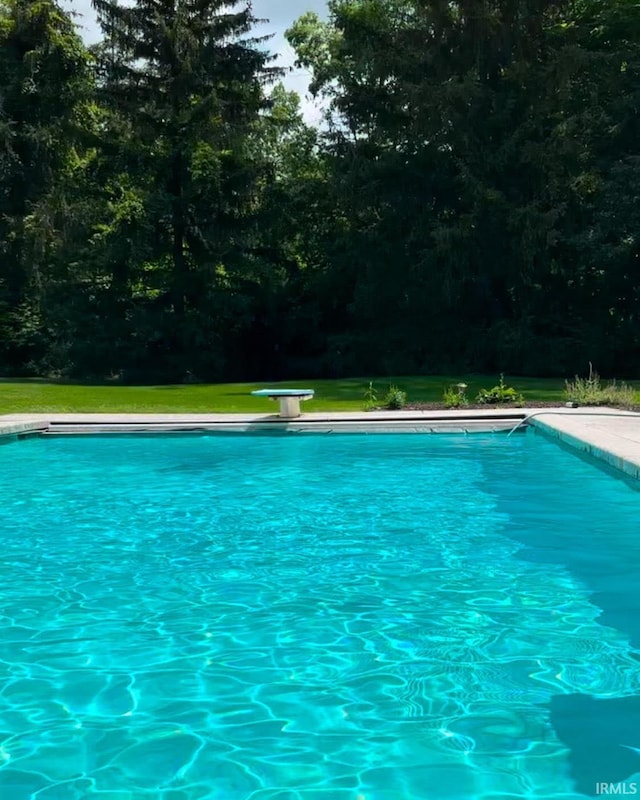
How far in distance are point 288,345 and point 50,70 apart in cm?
1228

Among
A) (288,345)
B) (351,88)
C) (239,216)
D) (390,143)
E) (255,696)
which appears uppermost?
(351,88)

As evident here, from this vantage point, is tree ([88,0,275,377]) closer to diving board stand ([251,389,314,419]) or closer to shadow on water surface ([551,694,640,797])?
diving board stand ([251,389,314,419])

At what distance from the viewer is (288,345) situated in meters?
29.3

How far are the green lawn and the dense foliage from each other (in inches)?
203

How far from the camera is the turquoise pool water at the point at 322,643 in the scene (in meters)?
3.14

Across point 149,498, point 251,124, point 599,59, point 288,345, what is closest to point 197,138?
point 251,124

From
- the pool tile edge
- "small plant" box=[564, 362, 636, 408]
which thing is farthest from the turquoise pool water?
"small plant" box=[564, 362, 636, 408]

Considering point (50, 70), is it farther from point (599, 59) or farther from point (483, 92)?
point (599, 59)

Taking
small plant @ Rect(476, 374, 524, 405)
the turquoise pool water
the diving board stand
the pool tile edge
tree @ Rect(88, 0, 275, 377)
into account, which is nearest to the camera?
the turquoise pool water

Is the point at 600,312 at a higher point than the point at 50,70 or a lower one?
lower

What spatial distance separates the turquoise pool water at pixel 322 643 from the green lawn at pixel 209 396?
23.0 ft

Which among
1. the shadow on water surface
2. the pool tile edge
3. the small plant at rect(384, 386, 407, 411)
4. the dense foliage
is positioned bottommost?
the shadow on water surface

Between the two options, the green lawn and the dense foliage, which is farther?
the dense foliage

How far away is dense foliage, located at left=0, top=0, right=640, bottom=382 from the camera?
24906mm
